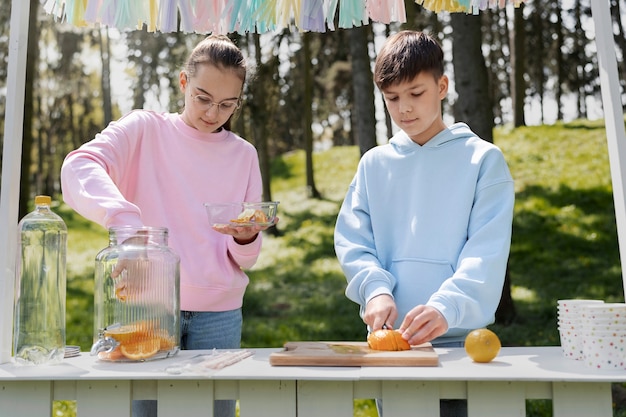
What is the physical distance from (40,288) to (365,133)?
21.0ft

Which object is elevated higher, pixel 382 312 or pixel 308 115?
pixel 308 115

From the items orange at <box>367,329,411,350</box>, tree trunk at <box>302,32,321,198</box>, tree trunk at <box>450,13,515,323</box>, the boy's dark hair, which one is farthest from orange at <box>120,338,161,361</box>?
tree trunk at <box>302,32,321,198</box>

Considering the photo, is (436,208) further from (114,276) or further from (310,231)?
(310,231)

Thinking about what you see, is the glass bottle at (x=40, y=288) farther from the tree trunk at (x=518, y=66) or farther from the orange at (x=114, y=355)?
the tree trunk at (x=518, y=66)

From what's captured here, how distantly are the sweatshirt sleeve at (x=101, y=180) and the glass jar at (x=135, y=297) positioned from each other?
8 centimetres

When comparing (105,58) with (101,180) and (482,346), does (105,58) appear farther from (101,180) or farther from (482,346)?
(482,346)

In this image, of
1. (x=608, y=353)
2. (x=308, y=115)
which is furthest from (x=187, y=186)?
(x=308, y=115)

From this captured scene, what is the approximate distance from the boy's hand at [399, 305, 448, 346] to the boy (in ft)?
0.18

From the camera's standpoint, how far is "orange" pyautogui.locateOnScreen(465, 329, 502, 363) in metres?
2.07

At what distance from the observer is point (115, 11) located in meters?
2.75

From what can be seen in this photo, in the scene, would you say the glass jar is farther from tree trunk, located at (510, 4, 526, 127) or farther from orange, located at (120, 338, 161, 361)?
tree trunk, located at (510, 4, 526, 127)

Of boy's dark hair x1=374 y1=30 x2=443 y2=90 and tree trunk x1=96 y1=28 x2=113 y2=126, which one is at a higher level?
tree trunk x1=96 y1=28 x2=113 y2=126

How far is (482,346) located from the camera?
2.07m

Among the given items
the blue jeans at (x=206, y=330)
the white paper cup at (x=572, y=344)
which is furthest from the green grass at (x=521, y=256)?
the white paper cup at (x=572, y=344)
